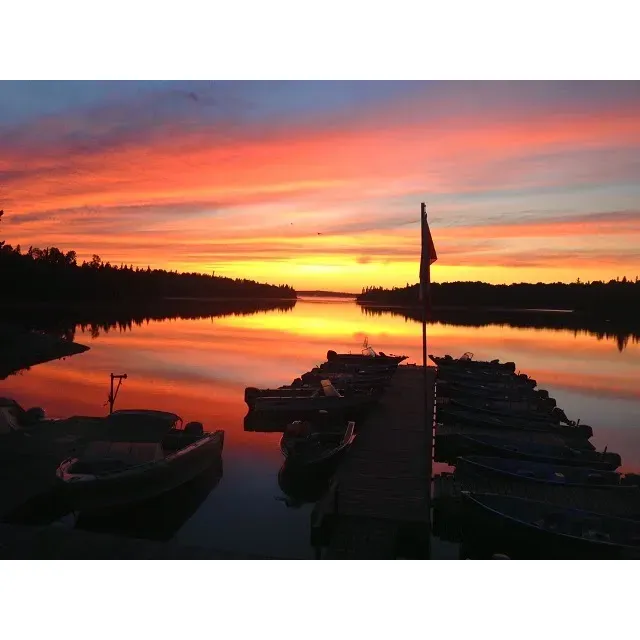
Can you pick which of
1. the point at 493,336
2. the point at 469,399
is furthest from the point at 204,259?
the point at 493,336

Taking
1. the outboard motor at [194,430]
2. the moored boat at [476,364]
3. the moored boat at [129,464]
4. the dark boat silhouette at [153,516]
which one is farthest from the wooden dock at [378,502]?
the moored boat at [476,364]

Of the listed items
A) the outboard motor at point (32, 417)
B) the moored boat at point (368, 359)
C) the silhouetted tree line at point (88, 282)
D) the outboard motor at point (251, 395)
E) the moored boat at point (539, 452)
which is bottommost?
the moored boat at point (539, 452)

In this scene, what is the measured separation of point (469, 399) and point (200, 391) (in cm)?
1010

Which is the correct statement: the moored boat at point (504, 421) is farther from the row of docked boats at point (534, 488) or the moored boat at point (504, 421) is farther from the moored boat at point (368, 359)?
the moored boat at point (368, 359)

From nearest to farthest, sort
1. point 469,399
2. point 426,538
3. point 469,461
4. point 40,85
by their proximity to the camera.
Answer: point 40,85 → point 426,538 → point 469,461 → point 469,399

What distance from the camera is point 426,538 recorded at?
27.3ft

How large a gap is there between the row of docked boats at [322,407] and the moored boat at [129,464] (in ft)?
6.51

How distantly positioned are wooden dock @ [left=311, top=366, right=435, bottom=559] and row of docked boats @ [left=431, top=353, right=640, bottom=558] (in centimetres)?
78

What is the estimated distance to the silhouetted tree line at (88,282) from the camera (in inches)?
1936

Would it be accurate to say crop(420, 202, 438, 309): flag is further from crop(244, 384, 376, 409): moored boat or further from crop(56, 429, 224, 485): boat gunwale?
crop(244, 384, 376, 409): moored boat

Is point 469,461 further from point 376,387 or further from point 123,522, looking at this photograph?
point 376,387

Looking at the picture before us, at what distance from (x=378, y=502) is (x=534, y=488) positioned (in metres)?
2.70

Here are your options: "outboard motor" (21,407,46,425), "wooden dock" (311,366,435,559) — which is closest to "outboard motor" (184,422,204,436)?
"wooden dock" (311,366,435,559)

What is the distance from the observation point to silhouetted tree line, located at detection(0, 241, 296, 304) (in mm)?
49172
